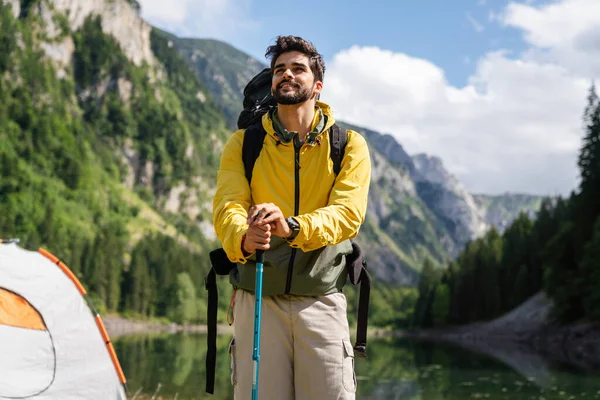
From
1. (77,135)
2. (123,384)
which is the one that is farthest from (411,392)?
(77,135)

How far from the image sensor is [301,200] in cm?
452

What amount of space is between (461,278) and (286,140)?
309ft

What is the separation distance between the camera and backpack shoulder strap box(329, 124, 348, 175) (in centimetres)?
458

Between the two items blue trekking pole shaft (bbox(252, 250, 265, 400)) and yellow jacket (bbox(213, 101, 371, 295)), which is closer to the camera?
blue trekking pole shaft (bbox(252, 250, 265, 400))

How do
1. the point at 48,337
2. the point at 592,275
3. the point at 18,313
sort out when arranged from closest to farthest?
the point at 18,313 → the point at 48,337 → the point at 592,275

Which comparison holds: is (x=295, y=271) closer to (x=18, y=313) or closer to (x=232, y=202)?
(x=232, y=202)

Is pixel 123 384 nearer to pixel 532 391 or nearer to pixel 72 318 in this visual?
pixel 72 318

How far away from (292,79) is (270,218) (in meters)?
1.11

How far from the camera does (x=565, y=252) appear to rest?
55.6m

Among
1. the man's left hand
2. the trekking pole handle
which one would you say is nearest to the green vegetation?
the trekking pole handle

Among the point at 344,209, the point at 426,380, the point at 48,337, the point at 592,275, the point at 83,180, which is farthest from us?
the point at 83,180

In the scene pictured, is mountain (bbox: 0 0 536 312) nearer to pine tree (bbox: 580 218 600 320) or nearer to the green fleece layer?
pine tree (bbox: 580 218 600 320)

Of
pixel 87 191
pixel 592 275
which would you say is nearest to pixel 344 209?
pixel 592 275

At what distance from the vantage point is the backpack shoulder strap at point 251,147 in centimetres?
462
